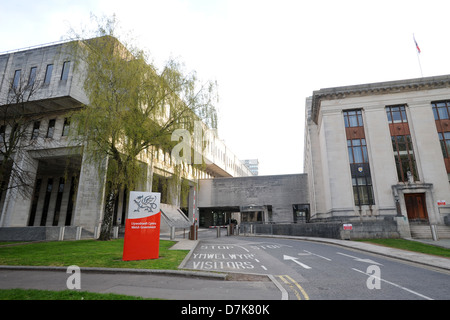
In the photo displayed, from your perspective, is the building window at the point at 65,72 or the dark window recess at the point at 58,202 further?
the dark window recess at the point at 58,202

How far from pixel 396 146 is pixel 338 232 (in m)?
15.2

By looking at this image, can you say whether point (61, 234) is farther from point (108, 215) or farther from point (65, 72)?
point (65, 72)

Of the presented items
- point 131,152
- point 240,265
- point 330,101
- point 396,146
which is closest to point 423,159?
point 396,146

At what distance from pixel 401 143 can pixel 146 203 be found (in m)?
30.7

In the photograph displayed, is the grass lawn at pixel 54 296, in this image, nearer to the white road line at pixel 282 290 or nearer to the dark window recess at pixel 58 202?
the white road line at pixel 282 290

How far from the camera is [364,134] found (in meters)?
30.6

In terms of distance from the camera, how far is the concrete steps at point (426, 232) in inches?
915

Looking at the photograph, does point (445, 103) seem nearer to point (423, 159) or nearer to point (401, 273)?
point (423, 159)

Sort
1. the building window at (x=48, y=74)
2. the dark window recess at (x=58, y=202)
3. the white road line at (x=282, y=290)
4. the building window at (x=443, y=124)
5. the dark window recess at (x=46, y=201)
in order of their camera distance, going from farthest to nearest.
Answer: the dark window recess at (x=46, y=201) → the dark window recess at (x=58, y=202) → the building window at (x=443, y=124) → the building window at (x=48, y=74) → the white road line at (x=282, y=290)

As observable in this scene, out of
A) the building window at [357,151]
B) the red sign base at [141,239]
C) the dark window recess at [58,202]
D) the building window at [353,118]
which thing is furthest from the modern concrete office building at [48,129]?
the building window at [353,118]

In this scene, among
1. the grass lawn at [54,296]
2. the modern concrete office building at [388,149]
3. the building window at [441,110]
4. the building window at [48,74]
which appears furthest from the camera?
the building window at [441,110]

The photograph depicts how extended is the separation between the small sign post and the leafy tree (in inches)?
261

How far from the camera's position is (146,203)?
11.4m

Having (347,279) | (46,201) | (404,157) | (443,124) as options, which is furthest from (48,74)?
(443,124)
